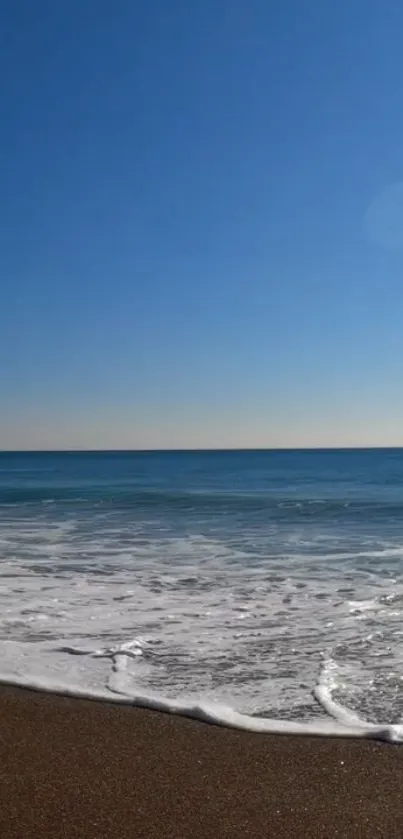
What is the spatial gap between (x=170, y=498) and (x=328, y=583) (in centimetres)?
2070

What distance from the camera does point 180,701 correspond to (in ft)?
17.3

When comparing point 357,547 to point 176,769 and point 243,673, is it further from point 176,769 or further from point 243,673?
point 176,769

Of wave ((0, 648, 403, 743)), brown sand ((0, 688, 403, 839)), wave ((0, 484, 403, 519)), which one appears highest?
wave ((0, 484, 403, 519))

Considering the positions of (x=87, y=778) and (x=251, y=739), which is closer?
(x=87, y=778)

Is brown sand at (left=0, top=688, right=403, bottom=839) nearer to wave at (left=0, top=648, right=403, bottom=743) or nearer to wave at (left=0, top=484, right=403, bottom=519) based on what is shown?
wave at (left=0, top=648, right=403, bottom=743)

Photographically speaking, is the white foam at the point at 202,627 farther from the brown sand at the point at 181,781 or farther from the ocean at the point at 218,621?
the brown sand at the point at 181,781

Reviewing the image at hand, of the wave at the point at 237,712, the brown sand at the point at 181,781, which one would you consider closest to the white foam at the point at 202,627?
the wave at the point at 237,712

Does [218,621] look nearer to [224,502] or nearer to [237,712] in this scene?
[237,712]

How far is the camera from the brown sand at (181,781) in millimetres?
3465

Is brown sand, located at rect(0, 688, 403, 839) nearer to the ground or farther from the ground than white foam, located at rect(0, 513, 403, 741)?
nearer to the ground

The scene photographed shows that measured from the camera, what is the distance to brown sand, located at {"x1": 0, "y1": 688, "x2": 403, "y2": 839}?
3465mm

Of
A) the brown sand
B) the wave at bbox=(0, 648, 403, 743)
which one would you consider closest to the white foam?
the wave at bbox=(0, 648, 403, 743)

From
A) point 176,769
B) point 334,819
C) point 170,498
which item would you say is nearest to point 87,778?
point 176,769

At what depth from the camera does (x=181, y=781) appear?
155 inches
